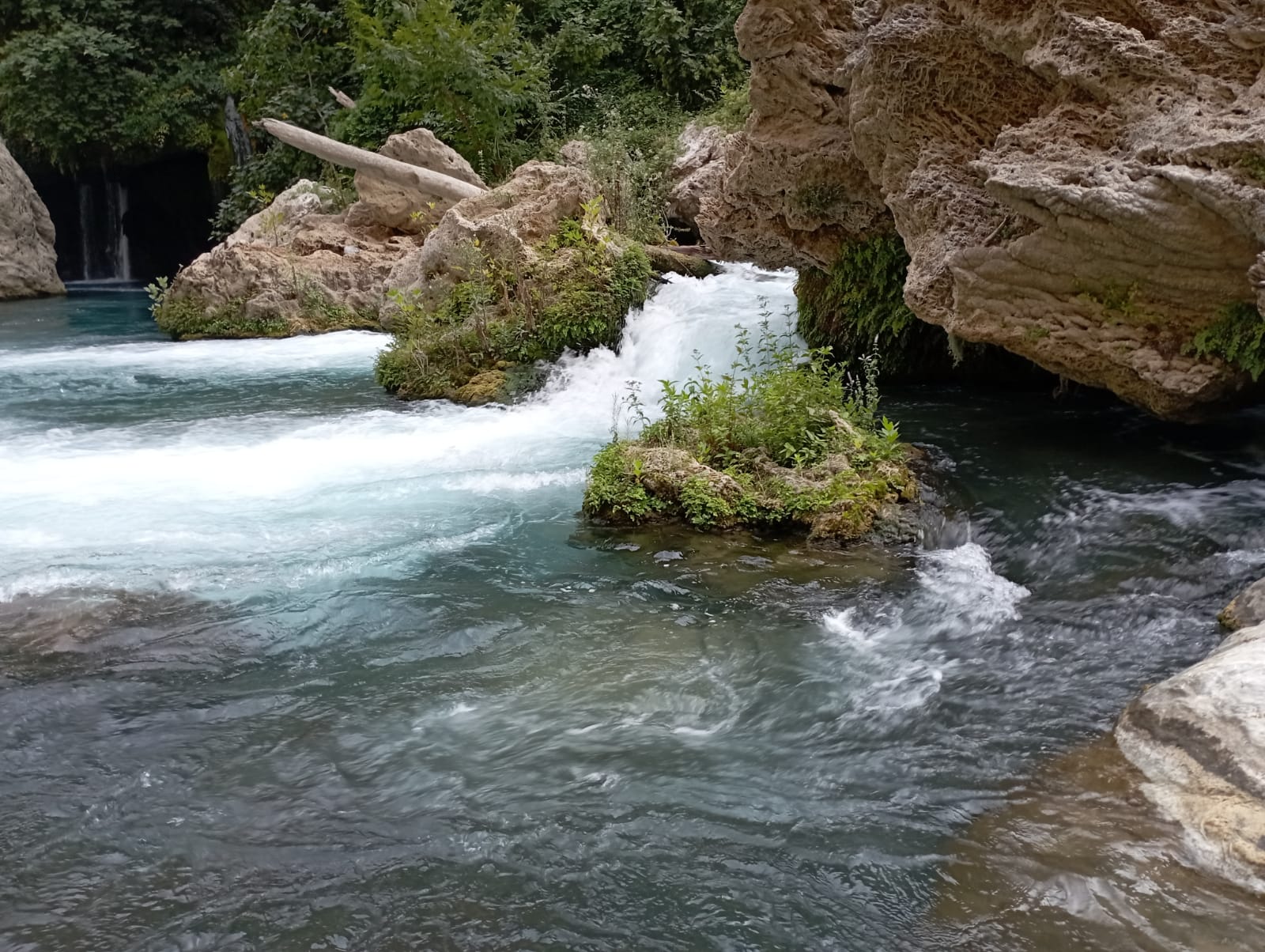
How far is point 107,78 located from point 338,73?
5.96 metres

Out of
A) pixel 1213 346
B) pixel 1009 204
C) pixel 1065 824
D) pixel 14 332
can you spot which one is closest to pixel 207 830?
pixel 1065 824

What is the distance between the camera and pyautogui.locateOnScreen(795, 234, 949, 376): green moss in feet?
31.9

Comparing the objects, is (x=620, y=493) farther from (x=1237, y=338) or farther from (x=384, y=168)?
(x=384, y=168)

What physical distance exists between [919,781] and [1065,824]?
0.57 meters

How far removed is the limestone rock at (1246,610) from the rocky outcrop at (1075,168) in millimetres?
1755

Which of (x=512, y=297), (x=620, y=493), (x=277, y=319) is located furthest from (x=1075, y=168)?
(x=277, y=319)

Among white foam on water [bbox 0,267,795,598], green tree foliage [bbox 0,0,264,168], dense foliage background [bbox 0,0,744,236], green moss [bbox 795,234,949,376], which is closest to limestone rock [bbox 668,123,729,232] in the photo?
dense foliage background [bbox 0,0,744,236]

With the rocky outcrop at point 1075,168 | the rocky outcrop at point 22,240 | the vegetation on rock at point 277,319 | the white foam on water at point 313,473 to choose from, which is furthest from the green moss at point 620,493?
the rocky outcrop at point 22,240

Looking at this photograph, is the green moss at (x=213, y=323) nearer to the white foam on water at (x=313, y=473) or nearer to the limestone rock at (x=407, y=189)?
the limestone rock at (x=407, y=189)

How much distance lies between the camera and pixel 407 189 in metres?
17.2

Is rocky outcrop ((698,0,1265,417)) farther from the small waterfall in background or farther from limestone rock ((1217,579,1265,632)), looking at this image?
the small waterfall in background

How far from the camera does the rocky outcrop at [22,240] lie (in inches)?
891

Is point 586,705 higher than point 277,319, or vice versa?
point 277,319

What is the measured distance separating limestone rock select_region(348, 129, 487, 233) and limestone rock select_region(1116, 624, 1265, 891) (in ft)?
49.4
